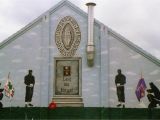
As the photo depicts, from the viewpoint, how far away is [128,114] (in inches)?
1135

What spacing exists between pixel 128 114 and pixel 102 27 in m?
5.82

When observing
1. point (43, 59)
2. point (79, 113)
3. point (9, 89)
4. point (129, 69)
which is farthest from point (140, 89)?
point (9, 89)

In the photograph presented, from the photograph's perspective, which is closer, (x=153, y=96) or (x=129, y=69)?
(x=153, y=96)

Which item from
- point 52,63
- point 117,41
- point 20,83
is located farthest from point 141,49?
point 20,83

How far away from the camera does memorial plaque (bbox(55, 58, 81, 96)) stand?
2959 centimetres

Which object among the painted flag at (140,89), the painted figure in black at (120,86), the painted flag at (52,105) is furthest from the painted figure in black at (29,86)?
the painted flag at (140,89)

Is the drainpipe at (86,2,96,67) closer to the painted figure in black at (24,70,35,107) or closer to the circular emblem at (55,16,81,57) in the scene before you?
the circular emblem at (55,16,81,57)

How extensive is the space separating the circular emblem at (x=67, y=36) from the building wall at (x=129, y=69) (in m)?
2.32

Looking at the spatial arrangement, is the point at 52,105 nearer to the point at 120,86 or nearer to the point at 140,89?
the point at 120,86

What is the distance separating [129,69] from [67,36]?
15.0 ft

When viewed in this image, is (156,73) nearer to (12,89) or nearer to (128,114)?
(128,114)

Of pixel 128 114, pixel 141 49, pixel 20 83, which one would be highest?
pixel 141 49

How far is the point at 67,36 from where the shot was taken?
30.0 m

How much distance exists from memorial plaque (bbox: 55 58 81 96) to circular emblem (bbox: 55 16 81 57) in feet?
1.75
